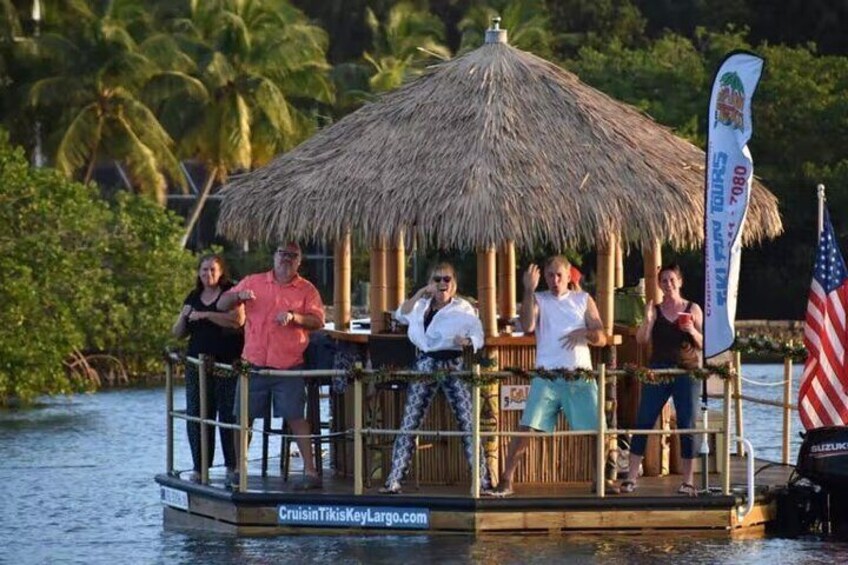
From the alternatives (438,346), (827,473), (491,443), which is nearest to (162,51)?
(491,443)

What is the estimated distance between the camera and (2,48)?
52250mm

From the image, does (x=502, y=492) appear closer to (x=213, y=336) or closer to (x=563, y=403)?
(x=563, y=403)

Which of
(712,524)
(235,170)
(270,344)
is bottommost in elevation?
(712,524)

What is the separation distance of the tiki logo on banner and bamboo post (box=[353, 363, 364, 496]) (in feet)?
10.3

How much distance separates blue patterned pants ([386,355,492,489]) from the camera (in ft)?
54.1

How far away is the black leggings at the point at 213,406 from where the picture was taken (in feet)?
57.4

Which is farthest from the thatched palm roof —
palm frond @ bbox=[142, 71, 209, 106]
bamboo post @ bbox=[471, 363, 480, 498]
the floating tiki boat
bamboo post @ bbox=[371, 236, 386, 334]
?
palm frond @ bbox=[142, 71, 209, 106]

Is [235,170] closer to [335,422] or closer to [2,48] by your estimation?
[2,48]

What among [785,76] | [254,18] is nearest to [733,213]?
[785,76]

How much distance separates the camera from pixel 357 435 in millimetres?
16156

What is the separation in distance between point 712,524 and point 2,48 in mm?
38143

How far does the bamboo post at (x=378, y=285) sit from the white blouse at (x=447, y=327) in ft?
3.70

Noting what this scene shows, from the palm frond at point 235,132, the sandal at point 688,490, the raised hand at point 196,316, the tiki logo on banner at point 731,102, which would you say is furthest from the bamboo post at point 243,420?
the palm frond at point 235,132

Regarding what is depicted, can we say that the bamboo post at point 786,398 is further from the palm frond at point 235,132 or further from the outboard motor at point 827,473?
the palm frond at point 235,132
